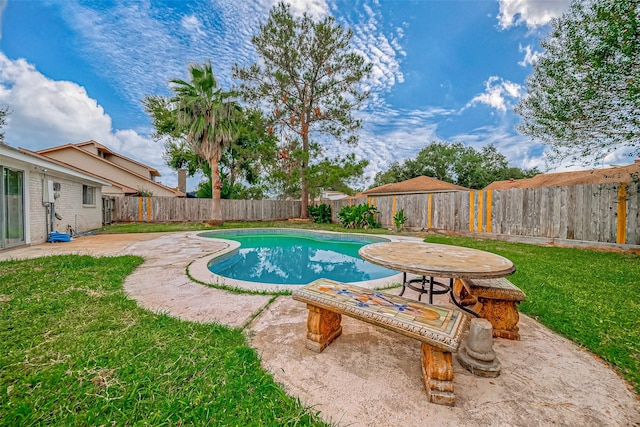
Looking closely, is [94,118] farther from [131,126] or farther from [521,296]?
[521,296]

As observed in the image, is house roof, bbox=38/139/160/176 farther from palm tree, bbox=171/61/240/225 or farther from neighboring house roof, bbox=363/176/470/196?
neighboring house roof, bbox=363/176/470/196

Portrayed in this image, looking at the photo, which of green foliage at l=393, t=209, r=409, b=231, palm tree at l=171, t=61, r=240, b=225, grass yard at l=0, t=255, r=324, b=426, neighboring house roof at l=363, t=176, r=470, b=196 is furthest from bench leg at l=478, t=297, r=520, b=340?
neighboring house roof at l=363, t=176, r=470, b=196

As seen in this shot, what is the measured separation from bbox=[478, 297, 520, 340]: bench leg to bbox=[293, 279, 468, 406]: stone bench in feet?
2.30

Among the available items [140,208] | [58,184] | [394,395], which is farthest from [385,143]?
[394,395]

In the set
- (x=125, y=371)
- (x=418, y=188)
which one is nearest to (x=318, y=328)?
(x=125, y=371)

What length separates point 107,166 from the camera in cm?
1670

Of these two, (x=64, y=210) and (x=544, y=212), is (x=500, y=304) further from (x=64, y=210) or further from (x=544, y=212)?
(x=64, y=210)

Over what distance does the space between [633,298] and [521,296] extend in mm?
2333

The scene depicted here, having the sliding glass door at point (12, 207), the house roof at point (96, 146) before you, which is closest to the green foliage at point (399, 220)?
the sliding glass door at point (12, 207)

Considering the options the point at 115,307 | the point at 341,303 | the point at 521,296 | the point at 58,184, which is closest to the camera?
the point at 341,303

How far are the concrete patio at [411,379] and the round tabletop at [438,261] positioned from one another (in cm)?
69

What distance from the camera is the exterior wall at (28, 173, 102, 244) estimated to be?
265 inches

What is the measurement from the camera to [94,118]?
13.0 meters

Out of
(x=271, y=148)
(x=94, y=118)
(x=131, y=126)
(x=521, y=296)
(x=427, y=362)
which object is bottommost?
(x=427, y=362)
